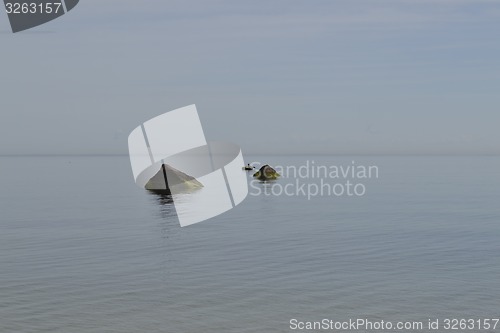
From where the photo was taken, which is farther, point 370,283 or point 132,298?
point 370,283

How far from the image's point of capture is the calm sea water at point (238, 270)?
30047mm

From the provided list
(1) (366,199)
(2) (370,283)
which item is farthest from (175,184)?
(2) (370,283)

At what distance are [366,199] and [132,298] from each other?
2993 inches

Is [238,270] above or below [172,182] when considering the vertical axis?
above

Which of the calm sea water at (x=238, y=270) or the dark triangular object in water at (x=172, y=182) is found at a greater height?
the calm sea water at (x=238, y=270)

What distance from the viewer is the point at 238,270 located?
40.6 m

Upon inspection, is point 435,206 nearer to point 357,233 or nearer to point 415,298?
point 357,233

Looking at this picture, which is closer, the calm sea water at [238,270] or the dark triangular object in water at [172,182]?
the calm sea water at [238,270]

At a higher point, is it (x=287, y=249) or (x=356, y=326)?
(x=356, y=326)

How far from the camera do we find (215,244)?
168 feet

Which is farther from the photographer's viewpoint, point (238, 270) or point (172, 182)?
point (172, 182)

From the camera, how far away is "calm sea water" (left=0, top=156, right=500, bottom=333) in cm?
3005

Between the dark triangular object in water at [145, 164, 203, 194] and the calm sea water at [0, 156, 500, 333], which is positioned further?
the dark triangular object in water at [145, 164, 203, 194]

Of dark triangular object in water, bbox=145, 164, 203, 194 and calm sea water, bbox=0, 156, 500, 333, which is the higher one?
calm sea water, bbox=0, 156, 500, 333
